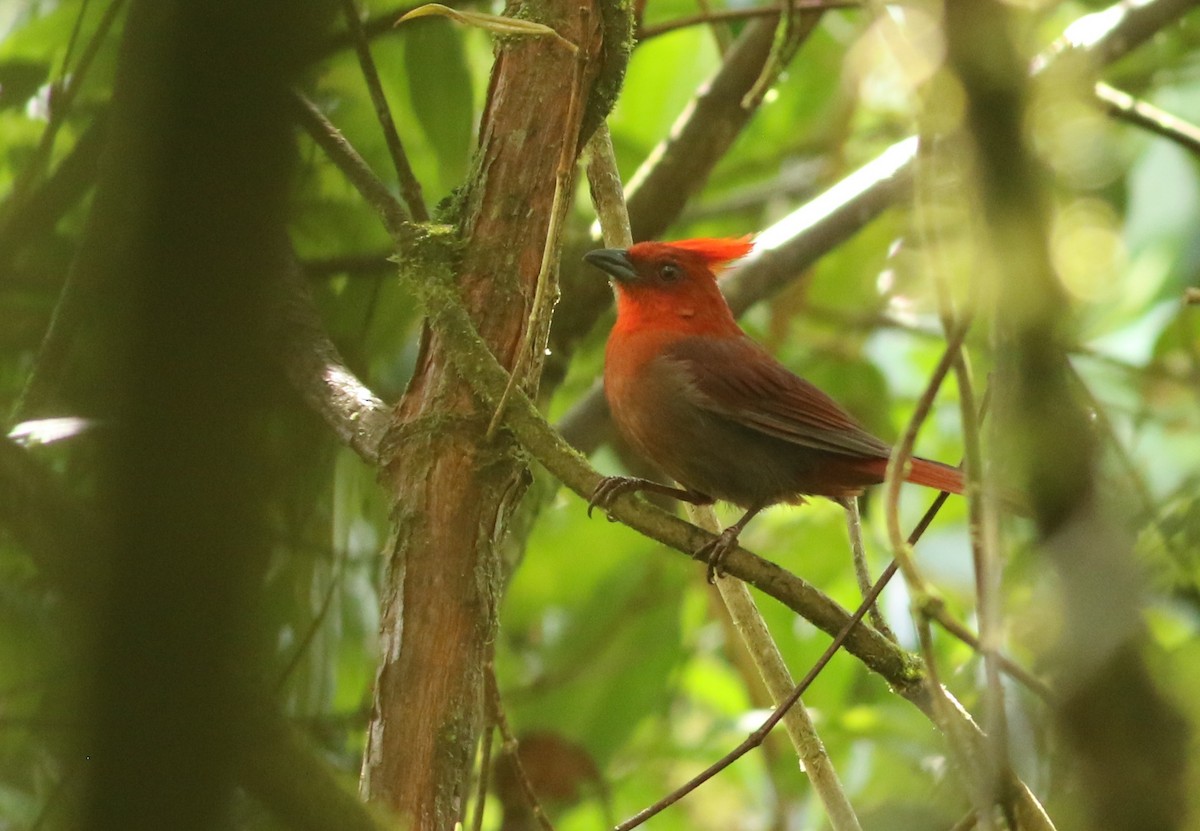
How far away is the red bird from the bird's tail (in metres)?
0.02

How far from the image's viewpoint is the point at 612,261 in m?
3.55

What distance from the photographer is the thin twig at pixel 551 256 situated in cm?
216

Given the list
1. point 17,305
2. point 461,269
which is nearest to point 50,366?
point 17,305

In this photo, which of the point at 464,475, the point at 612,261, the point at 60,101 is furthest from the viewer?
the point at 612,261

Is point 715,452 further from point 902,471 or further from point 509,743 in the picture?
point 902,471

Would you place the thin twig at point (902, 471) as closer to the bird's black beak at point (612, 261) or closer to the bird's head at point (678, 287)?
the bird's black beak at point (612, 261)

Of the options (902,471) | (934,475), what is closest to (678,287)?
(934,475)

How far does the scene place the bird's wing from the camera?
3.42m

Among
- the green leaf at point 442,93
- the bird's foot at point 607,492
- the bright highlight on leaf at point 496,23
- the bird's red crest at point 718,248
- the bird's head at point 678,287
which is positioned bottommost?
the bird's foot at point 607,492

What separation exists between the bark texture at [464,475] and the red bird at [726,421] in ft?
3.32

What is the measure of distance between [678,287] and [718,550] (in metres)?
1.64

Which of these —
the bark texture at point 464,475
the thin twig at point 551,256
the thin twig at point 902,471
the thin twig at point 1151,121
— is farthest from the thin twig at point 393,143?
the thin twig at point 1151,121

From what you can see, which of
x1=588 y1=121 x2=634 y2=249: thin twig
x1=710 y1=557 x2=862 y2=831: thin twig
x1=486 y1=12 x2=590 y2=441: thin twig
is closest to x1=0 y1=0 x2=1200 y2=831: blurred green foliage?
x1=710 y1=557 x2=862 y2=831: thin twig

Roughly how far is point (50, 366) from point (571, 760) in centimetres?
307
